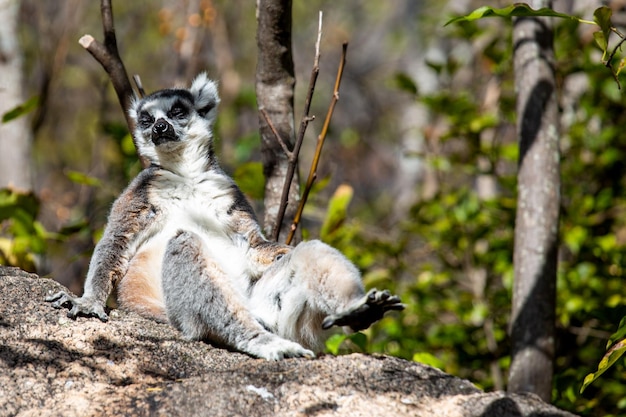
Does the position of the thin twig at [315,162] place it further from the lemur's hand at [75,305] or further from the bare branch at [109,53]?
the bare branch at [109,53]

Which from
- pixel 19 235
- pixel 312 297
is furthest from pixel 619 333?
pixel 19 235

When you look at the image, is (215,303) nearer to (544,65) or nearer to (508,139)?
(544,65)

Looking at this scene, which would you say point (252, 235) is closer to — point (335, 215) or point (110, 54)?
point (335, 215)

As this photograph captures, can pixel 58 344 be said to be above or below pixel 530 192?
below

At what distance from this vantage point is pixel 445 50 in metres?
14.4

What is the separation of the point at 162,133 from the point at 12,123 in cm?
203

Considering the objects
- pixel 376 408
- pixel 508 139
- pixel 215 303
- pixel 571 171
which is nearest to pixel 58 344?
pixel 215 303

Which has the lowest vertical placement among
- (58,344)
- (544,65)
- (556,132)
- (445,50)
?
(58,344)

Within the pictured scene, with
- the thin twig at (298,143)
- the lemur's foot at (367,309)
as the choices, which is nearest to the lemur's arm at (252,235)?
the thin twig at (298,143)

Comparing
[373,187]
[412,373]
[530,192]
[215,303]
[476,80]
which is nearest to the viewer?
[412,373]

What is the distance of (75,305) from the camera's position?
11.5 ft

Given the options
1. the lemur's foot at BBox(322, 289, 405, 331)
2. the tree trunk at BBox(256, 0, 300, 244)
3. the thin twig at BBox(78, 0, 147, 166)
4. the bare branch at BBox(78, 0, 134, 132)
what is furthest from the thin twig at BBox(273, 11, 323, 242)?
the bare branch at BBox(78, 0, 134, 132)

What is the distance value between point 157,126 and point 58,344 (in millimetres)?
1668

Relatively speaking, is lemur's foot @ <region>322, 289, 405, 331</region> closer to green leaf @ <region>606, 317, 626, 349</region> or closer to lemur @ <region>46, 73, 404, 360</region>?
lemur @ <region>46, 73, 404, 360</region>
